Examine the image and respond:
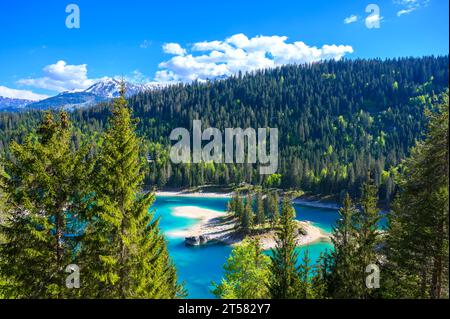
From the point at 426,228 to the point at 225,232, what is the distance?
237 feet

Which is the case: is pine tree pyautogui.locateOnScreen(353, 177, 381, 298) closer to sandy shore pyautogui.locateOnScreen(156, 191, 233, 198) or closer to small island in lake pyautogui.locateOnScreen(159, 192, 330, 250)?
small island in lake pyautogui.locateOnScreen(159, 192, 330, 250)

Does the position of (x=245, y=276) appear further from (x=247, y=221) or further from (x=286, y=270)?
(x=247, y=221)

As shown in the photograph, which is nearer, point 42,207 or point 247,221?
point 42,207

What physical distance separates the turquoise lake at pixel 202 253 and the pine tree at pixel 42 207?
7.85m

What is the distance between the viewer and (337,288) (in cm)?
2039

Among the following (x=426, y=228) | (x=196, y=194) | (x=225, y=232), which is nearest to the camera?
(x=426, y=228)

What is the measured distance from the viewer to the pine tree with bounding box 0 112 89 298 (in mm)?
15086

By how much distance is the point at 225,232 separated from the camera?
8600 cm

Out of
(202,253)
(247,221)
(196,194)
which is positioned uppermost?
(247,221)

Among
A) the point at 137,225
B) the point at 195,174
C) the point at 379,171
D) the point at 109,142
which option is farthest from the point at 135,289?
the point at 195,174

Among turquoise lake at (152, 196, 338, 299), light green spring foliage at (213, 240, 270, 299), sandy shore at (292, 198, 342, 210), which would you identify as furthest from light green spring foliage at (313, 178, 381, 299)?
sandy shore at (292, 198, 342, 210)

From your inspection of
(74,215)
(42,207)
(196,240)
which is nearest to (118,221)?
(74,215)

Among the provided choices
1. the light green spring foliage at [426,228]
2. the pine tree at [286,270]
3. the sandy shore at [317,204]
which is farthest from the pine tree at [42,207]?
the sandy shore at [317,204]

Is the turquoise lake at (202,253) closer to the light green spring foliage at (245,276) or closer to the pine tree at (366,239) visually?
the light green spring foliage at (245,276)
